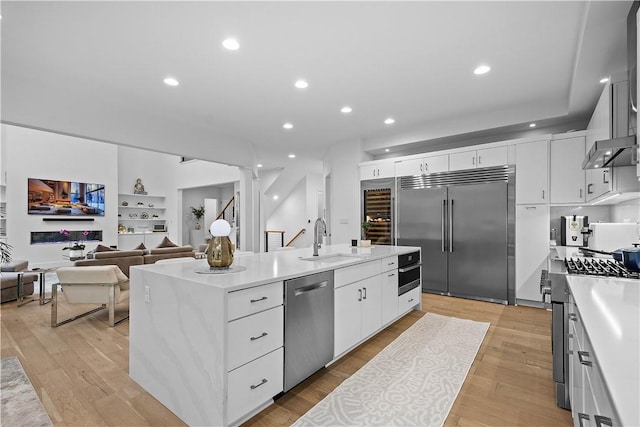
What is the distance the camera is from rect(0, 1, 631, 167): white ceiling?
233 cm

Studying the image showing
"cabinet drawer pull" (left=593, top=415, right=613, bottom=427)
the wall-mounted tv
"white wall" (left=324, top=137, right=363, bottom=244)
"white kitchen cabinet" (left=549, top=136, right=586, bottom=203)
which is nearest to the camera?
"cabinet drawer pull" (left=593, top=415, right=613, bottom=427)

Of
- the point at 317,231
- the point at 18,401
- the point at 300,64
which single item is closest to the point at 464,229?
the point at 317,231

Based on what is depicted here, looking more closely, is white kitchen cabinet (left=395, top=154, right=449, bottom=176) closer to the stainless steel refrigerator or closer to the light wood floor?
the stainless steel refrigerator

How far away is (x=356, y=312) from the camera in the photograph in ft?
8.59

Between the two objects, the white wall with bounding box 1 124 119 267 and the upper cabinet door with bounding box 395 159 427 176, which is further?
the white wall with bounding box 1 124 119 267

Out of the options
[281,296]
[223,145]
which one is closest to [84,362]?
[281,296]

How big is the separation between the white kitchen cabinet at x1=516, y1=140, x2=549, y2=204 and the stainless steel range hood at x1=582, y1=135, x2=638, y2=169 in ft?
6.11

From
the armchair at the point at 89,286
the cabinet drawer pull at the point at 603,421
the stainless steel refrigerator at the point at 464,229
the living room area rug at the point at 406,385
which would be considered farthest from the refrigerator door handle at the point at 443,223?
the armchair at the point at 89,286

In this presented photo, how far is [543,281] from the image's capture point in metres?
1.98

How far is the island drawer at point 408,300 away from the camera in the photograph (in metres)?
3.38

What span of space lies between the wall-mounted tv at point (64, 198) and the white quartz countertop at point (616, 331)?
9982 mm

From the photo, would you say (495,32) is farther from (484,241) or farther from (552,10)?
(484,241)

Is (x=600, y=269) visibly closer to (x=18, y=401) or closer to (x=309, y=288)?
(x=309, y=288)

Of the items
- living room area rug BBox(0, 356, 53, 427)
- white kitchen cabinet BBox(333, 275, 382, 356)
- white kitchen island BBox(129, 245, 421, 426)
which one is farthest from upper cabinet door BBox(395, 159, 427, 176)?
living room area rug BBox(0, 356, 53, 427)
